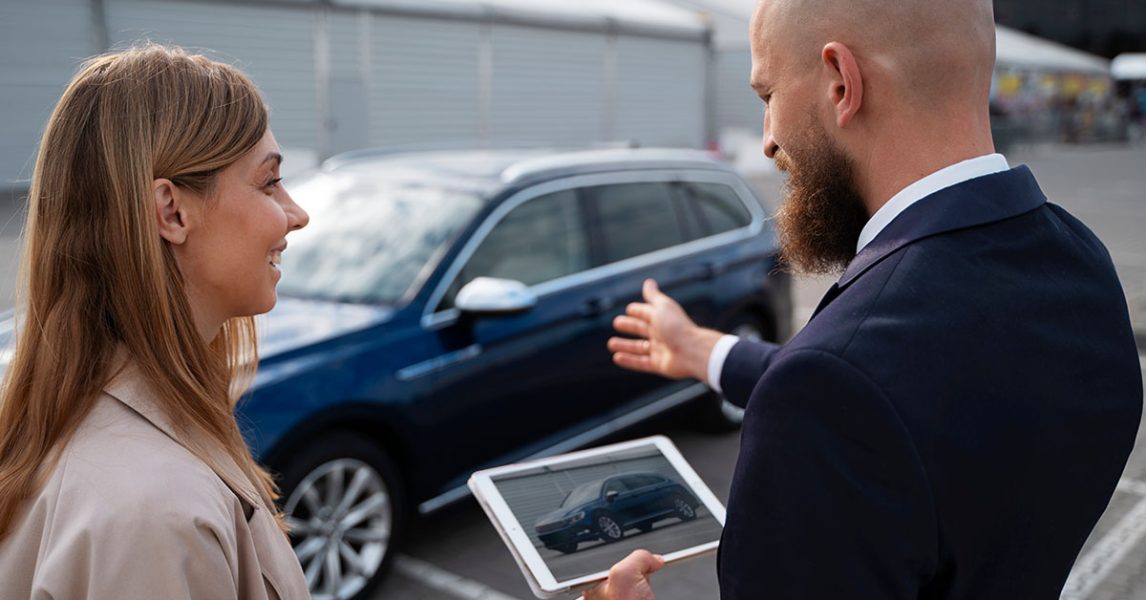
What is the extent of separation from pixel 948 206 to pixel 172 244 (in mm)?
1110

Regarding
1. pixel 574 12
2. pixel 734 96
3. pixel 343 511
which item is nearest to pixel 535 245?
pixel 343 511

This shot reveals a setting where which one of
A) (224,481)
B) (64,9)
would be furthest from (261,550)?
(64,9)

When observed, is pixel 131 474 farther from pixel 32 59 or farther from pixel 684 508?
pixel 32 59

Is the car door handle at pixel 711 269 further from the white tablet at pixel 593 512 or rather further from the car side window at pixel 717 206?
the white tablet at pixel 593 512

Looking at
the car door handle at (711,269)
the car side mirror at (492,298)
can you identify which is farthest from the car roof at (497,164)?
the car door handle at (711,269)

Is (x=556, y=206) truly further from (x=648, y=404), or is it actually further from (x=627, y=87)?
(x=627, y=87)

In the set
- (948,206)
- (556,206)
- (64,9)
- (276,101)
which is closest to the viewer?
(948,206)

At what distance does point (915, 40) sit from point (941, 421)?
1.76 ft

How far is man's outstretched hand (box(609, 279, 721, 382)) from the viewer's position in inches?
94.8

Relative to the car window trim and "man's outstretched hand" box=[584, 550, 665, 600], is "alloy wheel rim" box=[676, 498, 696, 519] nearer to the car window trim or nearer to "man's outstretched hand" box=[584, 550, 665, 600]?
"man's outstretched hand" box=[584, 550, 665, 600]

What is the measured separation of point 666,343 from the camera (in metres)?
2.45

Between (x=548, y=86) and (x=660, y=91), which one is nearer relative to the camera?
(x=548, y=86)

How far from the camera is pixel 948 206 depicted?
133 centimetres

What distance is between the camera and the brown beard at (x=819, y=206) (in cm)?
147
